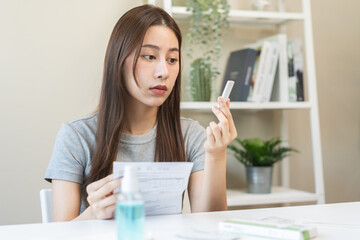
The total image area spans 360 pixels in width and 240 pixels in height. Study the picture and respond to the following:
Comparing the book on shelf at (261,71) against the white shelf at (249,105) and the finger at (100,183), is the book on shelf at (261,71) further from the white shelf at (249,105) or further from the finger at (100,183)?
the finger at (100,183)

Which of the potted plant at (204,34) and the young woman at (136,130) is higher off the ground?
the potted plant at (204,34)

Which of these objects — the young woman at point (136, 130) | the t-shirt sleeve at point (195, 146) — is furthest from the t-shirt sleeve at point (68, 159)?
the t-shirt sleeve at point (195, 146)

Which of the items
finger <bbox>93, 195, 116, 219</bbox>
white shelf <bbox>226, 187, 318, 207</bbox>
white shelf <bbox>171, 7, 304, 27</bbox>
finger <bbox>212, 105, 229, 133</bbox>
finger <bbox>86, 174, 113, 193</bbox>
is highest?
white shelf <bbox>171, 7, 304, 27</bbox>

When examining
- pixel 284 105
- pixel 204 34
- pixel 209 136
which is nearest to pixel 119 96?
pixel 209 136

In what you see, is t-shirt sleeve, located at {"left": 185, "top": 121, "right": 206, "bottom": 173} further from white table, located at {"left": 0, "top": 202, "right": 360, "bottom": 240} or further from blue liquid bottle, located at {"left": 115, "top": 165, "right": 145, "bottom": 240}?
blue liquid bottle, located at {"left": 115, "top": 165, "right": 145, "bottom": 240}

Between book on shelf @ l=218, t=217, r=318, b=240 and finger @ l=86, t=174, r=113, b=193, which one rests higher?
finger @ l=86, t=174, r=113, b=193

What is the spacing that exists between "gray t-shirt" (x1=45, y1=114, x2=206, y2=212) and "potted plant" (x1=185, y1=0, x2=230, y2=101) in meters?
0.44

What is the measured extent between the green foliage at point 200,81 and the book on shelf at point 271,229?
3.69ft

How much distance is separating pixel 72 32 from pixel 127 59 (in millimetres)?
735

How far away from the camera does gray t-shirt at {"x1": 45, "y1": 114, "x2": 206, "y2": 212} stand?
4.10 ft

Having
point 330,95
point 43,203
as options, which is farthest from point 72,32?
point 330,95

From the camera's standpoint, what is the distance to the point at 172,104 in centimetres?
147

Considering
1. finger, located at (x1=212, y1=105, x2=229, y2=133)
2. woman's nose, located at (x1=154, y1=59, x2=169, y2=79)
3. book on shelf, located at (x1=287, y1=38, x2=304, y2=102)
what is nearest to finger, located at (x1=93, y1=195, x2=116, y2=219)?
finger, located at (x1=212, y1=105, x2=229, y2=133)

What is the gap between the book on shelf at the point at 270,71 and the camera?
78.3 inches
